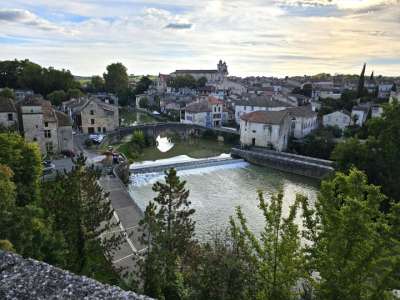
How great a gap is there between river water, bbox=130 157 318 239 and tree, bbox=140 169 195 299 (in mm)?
→ 5881

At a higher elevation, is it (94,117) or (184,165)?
(94,117)

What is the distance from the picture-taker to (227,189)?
24.3 metres

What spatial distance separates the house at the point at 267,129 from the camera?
1362 inches

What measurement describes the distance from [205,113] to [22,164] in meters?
32.1

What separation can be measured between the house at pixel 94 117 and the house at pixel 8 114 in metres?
12.1

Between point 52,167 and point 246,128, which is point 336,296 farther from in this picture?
point 246,128

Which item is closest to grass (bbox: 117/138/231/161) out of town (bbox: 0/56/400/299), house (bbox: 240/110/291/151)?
town (bbox: 0/56/400/299)

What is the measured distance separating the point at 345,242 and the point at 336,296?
120cm

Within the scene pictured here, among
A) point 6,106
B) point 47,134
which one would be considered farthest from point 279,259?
point 6,106

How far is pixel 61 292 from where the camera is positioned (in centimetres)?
736

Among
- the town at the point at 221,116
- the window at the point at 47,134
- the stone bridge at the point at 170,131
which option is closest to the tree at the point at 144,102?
the town at the point at 221,116

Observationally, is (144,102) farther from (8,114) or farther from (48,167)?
(48,167)

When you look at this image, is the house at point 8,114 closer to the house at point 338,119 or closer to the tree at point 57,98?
the tree at point 57,98

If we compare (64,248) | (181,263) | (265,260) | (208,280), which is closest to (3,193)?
(64,248)
